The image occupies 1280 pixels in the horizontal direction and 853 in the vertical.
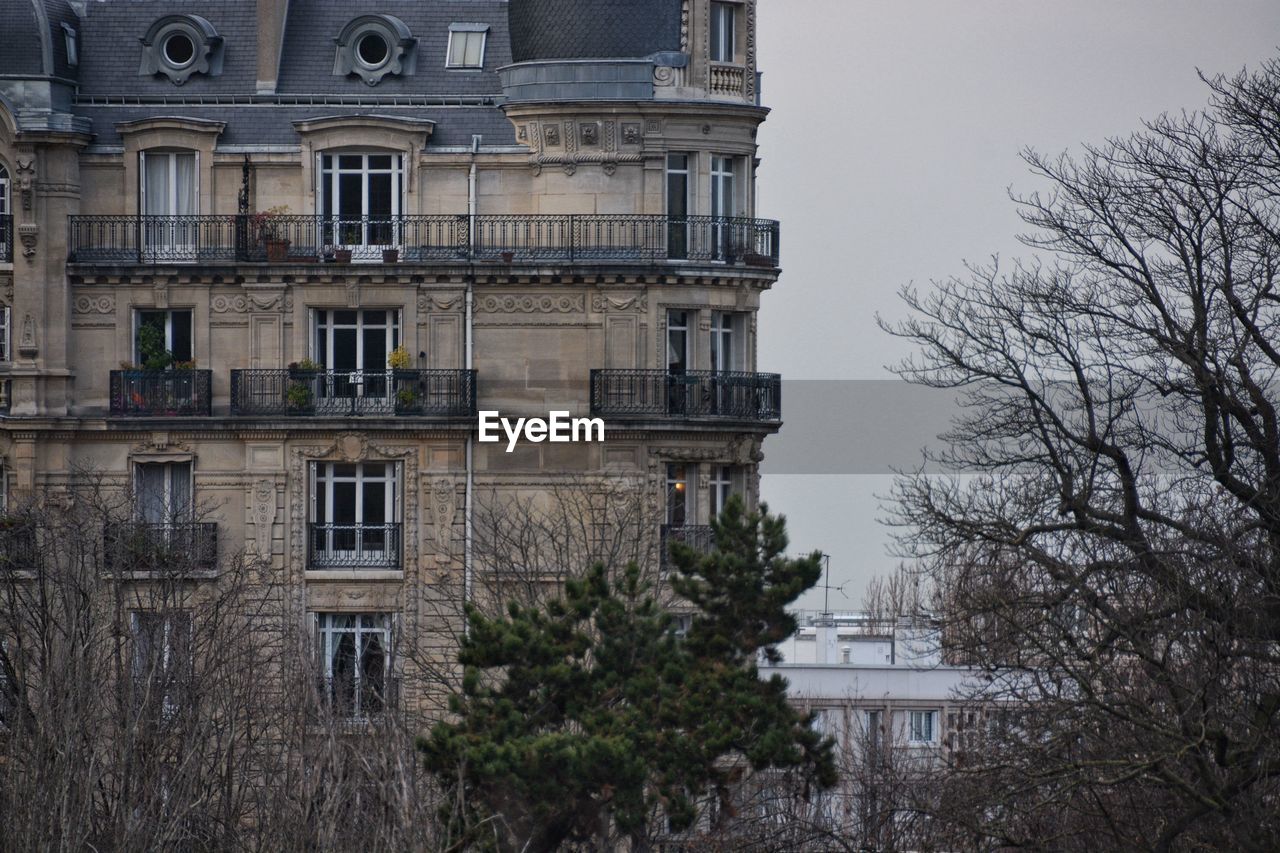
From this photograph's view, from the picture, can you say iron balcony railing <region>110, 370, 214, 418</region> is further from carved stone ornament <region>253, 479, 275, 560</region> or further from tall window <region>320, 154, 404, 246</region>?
tall window <region>320, 154, 404, 246</region>

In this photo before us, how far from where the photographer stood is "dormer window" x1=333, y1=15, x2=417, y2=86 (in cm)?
6066

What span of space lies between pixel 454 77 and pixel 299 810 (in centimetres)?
2557

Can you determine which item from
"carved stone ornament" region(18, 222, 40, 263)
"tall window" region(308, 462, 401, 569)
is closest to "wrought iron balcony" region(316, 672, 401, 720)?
"tall window" region(308, 462, 401, 569)

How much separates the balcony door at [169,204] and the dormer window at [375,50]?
3811 mm

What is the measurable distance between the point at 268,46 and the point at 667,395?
1125cm

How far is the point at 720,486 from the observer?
59.9m

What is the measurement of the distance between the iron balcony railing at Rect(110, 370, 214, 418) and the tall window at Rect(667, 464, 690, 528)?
32.3 ft

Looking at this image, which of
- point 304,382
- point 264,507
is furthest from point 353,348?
point 264,507

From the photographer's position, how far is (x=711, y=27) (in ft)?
196

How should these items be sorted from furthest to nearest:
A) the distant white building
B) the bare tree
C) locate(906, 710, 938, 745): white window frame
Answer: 1. locate(906, 710, 938, 745): white window frame
2. the distant white building
3. the bare tree

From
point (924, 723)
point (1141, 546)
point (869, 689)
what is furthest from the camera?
point (869, 689)

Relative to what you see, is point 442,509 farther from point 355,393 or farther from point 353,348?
point 353,348

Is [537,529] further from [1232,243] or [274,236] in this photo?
[1232,243]

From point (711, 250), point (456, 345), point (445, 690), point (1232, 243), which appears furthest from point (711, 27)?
point (1232, 243)
